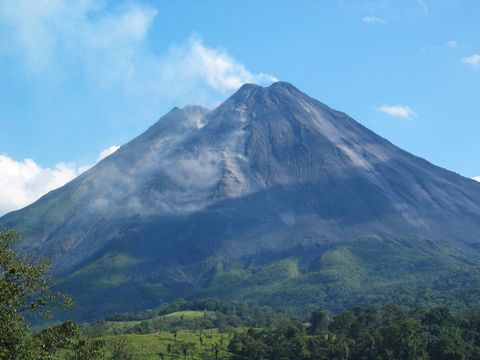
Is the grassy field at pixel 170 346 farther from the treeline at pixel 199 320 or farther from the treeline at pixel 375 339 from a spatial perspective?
the treeline at pixel 199 320

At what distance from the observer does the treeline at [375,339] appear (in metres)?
77.5

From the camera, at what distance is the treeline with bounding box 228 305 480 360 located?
254 feet

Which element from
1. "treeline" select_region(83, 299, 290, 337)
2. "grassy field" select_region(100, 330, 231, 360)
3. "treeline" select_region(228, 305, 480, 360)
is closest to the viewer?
"treeline" select_region(228, 305, 480, 360)

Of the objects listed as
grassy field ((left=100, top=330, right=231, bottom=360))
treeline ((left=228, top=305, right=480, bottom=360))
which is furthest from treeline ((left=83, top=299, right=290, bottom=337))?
treeline ((left=228, top=305, right=480, bottom=360))

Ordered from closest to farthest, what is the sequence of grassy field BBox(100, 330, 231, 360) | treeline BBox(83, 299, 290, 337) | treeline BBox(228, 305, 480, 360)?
treeline BBox(228, 305, 480, 360)
grassy field BBox(100, 330, 231, 360)
treeline BBox(83, 299, 290, 337)

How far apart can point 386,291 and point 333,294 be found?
16.4 meters

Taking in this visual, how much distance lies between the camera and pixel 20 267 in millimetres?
24141

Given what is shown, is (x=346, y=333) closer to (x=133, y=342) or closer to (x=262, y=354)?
(x=262, y=354)

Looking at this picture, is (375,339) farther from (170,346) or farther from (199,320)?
(199,320)

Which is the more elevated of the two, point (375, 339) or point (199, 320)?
point (199, 320)

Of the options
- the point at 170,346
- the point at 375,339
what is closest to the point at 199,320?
the point at 170,346

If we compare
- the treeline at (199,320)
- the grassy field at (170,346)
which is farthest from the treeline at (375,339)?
the treeline at (199,320)

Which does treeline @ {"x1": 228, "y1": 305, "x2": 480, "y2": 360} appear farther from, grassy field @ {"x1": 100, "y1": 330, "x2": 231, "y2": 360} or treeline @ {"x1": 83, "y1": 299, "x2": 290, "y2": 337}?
treeline @ {"x1": 83, "y1": 299, "x2": 290, "y2": 337}

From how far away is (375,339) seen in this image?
83.6 m
